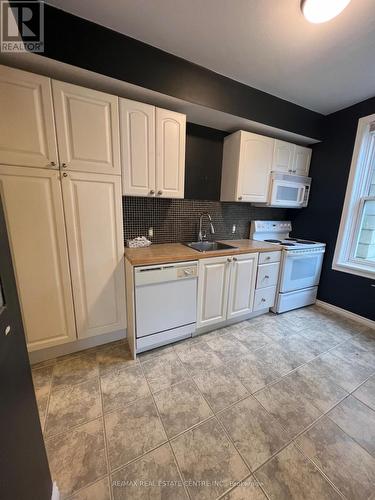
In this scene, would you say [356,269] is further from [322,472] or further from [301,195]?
[322,472]

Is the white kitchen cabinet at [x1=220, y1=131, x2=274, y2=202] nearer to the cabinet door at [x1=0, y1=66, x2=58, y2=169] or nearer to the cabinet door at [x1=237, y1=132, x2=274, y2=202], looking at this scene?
the cabinet door at [x1=237, y1=132, x2=274, y2=202]

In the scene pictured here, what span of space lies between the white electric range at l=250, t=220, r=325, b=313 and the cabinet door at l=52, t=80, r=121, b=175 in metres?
2.08

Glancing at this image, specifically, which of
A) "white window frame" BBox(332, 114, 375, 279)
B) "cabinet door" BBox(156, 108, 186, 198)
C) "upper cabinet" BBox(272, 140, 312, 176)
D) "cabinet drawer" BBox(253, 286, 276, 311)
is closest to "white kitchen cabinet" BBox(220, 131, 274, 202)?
"upper cabinet" BBox(272, 140, 312, 176)

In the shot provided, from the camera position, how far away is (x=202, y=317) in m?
2.13

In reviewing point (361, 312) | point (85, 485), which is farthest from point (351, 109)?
point (85, 485)

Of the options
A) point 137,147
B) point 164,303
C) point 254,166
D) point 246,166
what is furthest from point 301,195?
point 164,303

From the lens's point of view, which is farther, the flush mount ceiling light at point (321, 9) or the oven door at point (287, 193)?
the oven door at point (287, 193)

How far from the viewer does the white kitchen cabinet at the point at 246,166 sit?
232cm

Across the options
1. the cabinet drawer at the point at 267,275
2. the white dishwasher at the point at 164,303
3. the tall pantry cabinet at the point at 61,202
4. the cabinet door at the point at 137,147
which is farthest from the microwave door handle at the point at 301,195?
the tall pantry cabinet at the point at 61,202

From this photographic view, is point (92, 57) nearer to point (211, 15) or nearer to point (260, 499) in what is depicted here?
point (211, 15)

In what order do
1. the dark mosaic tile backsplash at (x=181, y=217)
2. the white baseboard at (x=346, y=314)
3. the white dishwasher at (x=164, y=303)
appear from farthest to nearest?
the white baseboard at (x=346, y=314) → the dark mosaic tile backsplash at (x=181, y=217) → the white dishwasher at (x=164, y=303)

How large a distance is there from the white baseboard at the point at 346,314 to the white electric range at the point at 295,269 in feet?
0.41

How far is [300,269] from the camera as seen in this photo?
263cm

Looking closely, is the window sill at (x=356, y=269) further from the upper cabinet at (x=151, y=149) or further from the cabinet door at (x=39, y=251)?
the cabinet door at (x=39, y=251)
